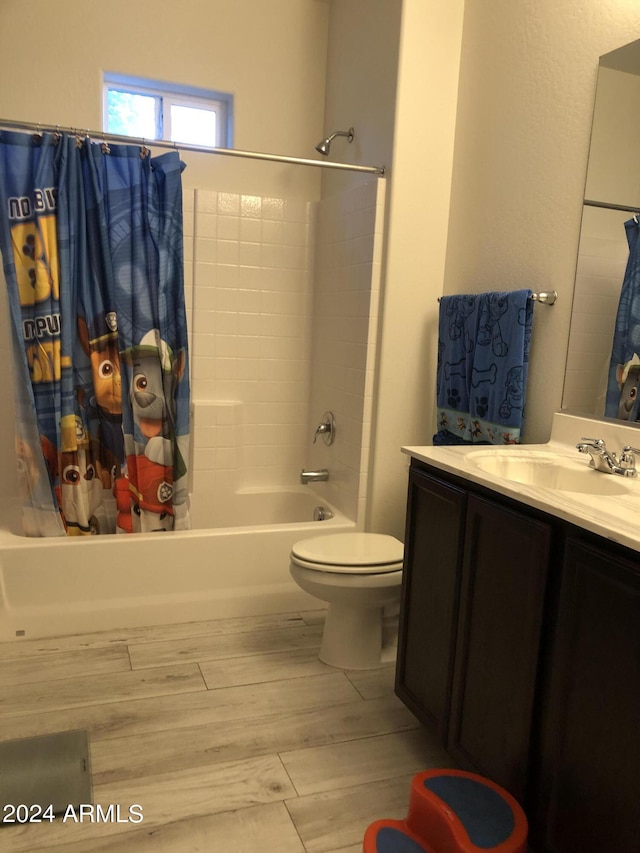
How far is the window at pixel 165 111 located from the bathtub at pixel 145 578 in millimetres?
1838

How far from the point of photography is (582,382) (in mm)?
2031

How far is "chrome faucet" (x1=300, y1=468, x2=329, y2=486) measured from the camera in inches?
119

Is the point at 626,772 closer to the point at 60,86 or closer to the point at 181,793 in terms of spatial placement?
the point at 181,793

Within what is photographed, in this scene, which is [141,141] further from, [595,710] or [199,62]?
[595,710]

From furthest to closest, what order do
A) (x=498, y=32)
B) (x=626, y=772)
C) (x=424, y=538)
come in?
(x=498, y=32), (x=424, y=538), (x=626, y=772)

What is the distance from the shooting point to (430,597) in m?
1.80

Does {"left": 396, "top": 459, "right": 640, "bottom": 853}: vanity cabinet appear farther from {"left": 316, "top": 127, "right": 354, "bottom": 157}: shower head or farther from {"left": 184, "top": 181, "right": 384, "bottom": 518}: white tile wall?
{"left": 316, "top": 127, "right": 354, "bottom": 157}: shower head

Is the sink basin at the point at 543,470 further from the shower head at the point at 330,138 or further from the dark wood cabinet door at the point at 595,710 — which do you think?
the shower head at the point at 330,138

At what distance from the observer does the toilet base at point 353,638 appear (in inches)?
91.0

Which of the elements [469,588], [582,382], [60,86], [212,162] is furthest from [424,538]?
[60,86]

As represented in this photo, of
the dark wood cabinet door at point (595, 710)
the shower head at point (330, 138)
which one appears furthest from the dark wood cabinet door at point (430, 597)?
the shower head at point (330, 138)

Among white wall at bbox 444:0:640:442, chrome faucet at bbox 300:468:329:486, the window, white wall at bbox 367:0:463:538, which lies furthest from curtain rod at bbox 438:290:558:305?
the window

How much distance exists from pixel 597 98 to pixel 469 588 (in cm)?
148

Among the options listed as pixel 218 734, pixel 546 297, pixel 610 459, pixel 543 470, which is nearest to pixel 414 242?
pixel 546 297
